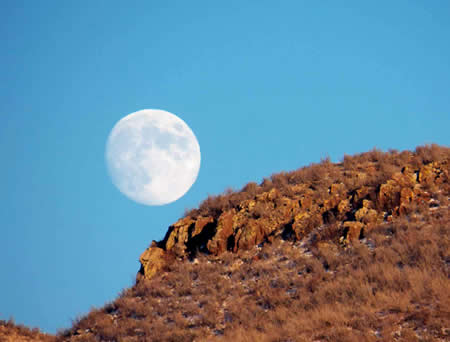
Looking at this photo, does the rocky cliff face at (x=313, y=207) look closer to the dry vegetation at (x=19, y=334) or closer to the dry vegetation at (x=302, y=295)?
the dry vegetation at (x=302, y=295)

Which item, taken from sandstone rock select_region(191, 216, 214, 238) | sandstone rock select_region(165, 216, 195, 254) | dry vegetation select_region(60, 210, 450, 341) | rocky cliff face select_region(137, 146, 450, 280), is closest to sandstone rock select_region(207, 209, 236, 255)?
rocky cliff face select_region(137, 146, 450, 280)

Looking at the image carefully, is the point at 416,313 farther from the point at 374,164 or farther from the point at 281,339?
the point at 374,164

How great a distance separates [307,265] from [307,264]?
56 millimetres

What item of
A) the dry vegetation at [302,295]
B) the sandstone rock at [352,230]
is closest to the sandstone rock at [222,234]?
the dry vegetation at [302,295]

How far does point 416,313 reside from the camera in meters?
11.2

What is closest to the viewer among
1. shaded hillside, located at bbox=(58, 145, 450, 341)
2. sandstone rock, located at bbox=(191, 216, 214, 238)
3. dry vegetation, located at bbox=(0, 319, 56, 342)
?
shaded hillside, located at bbox=(58, 145, 450, 341)

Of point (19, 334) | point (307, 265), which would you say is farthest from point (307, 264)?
point (19, 334)

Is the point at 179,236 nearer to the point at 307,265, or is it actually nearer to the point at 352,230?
the point at 307,265

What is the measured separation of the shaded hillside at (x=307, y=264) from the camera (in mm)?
12172

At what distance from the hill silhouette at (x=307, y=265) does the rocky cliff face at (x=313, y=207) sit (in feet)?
0.19

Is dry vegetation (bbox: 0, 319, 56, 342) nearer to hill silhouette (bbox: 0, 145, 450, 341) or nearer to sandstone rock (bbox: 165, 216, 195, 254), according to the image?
hill silhouette (bbox: 0, 145, 450, 341)

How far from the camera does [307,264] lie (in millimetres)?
16938

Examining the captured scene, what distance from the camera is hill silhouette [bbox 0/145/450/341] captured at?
12180 millimetres

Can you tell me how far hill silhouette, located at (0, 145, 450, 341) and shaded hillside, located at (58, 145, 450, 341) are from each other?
0.17ft
